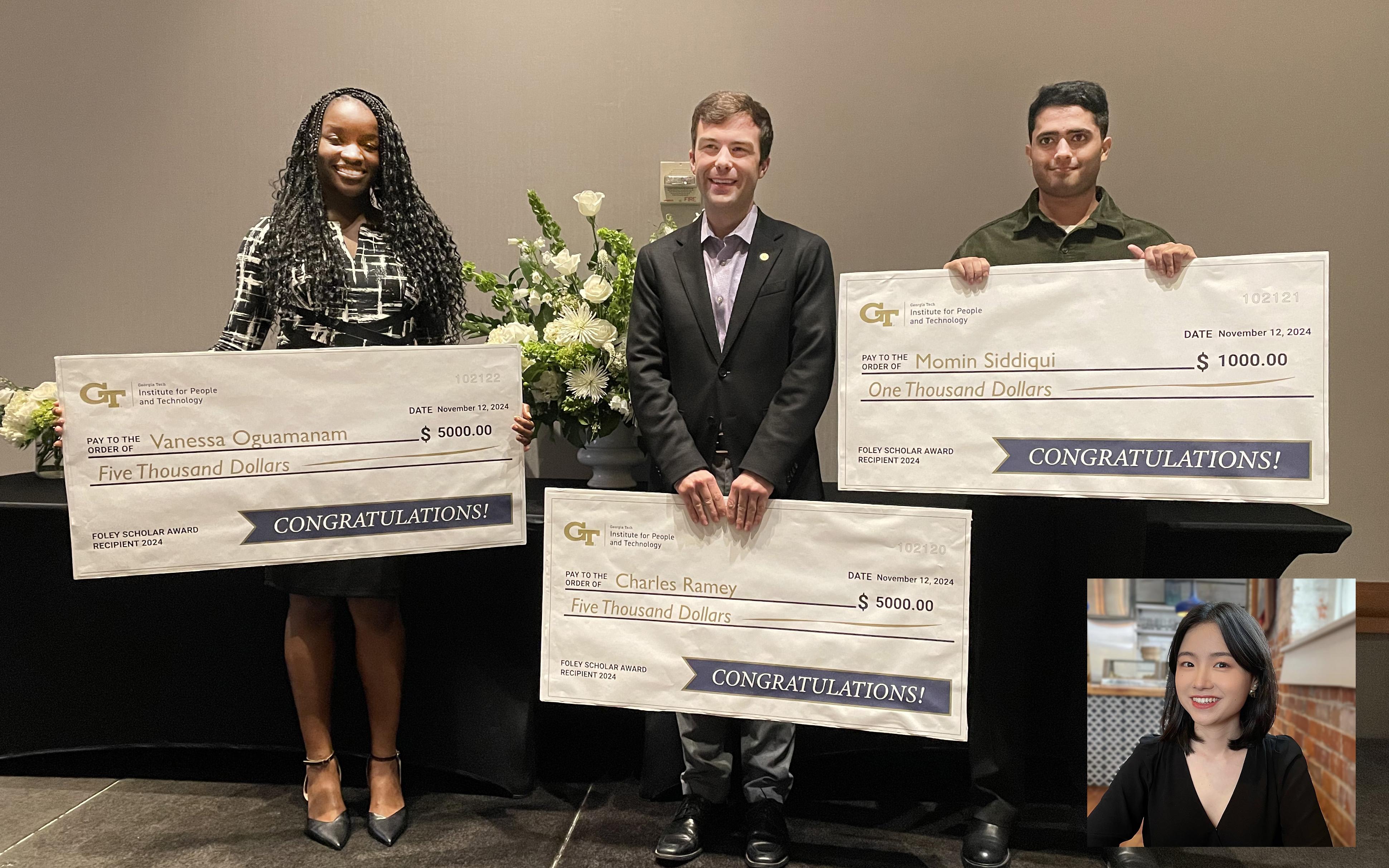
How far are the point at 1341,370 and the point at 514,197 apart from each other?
2.58 m

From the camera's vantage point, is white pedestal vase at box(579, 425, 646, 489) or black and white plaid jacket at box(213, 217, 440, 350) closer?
black and white plaid jacket at box(213, 217, 440, 350)

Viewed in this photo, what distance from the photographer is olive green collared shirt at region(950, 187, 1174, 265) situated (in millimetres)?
1878

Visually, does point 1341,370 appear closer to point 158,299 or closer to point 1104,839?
point 1104,839

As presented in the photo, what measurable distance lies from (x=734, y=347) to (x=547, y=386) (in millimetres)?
600

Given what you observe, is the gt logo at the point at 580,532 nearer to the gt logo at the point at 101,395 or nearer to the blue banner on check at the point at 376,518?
the blue banner on check at the point at 376,518

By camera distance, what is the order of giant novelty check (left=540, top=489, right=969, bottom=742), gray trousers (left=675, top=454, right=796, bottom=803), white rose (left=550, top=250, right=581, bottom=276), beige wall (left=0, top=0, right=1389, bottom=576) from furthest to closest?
beige wall (left=0, top=0, right=1389, bottom=576)
white rose (left=550, top=250, right=581, bottom=276)
gray trousers (left=675, top=454, right=796, bottom=803)
giant novelty check (left=540, top=489, right=969, bottom=742)

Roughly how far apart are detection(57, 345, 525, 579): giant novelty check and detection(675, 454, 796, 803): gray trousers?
587 mm

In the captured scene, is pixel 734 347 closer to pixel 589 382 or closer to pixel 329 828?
pixel 589 382

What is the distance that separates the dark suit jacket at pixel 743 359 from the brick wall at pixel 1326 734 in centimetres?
102

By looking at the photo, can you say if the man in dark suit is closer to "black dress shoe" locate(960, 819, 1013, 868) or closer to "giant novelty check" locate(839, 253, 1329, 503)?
"giant novelty check" locate(839, 253, 1329, 503)

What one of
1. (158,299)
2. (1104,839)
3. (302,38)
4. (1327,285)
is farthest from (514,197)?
(1104,839)

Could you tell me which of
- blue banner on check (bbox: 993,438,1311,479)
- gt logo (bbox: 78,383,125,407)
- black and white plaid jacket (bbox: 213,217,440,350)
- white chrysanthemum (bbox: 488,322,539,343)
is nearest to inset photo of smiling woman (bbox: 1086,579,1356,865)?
blue banner on check (bbox: 993,438,1311,479)

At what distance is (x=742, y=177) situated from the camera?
6.22 ft

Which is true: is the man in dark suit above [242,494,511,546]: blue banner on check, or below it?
above
